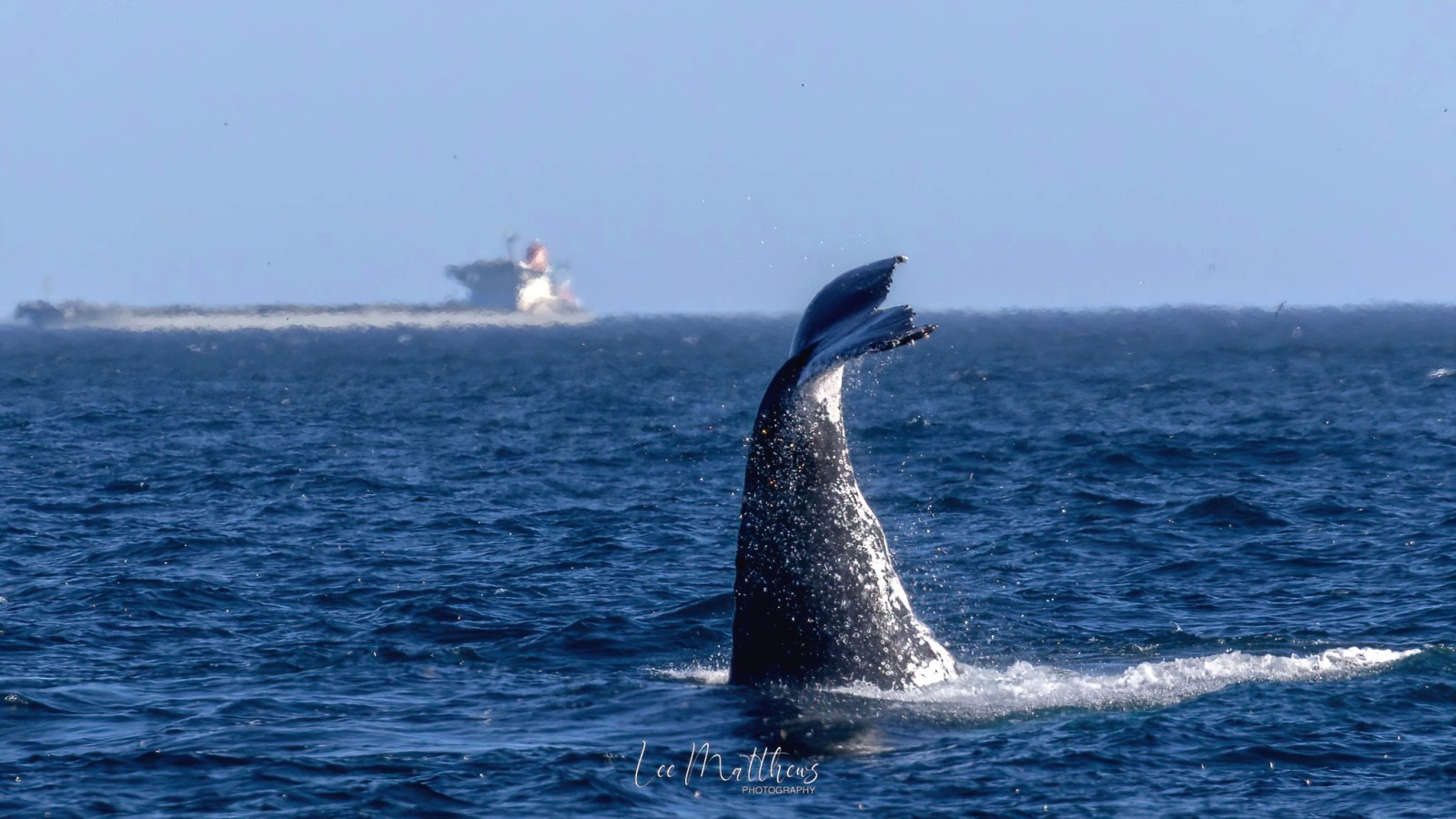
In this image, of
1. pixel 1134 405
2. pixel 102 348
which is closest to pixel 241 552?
pixel 1134 405

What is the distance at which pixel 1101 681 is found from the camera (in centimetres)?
1375

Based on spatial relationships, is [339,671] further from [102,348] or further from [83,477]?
[102,348]

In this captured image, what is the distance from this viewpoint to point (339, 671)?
14828 millimetres

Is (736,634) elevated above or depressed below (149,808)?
above

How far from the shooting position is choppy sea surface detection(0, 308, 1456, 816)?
11117 mm

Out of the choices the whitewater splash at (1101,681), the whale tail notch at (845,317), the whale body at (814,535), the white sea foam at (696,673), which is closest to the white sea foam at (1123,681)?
the whitewater splash at (1101,681)

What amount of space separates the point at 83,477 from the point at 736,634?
74.2ft

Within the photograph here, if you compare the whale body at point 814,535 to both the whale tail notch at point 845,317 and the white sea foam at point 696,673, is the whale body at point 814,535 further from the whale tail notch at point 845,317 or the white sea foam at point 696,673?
the white sea foam at point 696,673

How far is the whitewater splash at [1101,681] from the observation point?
12.5 meters

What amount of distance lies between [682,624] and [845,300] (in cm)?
652

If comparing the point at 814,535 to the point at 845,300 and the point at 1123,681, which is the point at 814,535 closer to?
the point at 845,300

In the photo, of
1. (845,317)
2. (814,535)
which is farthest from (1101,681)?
(845,317)

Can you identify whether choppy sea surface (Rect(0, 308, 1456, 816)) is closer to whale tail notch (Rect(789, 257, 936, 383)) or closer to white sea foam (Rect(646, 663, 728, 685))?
white sea foam (Rect(646, 663, 728, 685))

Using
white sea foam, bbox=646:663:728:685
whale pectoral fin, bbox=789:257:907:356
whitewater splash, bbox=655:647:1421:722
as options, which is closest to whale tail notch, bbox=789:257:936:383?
whale pectoral fin, bbox=789:257:907:356
